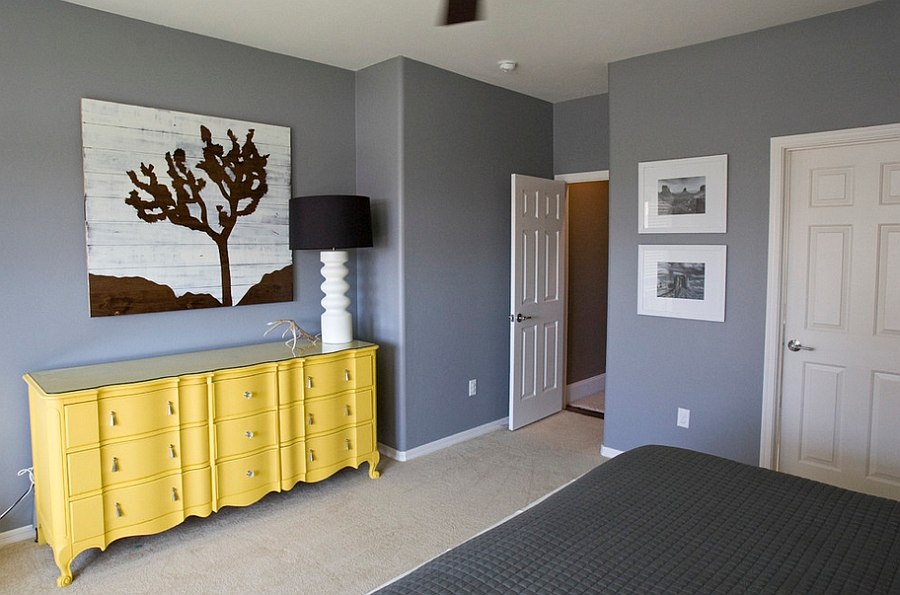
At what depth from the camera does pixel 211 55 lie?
3.38 m

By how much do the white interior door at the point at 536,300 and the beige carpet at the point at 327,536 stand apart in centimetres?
75

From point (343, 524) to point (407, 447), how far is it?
939 millimetres

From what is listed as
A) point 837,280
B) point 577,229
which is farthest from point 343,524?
point 577,229

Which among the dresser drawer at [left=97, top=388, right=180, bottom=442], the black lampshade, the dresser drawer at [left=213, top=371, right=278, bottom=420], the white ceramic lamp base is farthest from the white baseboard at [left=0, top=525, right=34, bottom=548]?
the black lampshade

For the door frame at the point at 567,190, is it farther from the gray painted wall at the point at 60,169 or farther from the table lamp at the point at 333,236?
the gray painted wall at the point at 60,169

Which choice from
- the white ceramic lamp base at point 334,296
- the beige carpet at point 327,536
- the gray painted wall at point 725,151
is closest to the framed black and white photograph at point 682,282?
the gray painted wall at point 725,151

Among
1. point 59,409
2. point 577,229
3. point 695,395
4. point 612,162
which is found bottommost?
point 695,395

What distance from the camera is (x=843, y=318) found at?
3105 mm

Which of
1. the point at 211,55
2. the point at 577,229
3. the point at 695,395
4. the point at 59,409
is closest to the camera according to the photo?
the point at 59,409

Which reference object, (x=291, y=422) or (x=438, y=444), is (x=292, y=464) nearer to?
(x=291, y=422)

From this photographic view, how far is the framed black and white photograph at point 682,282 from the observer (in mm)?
3451

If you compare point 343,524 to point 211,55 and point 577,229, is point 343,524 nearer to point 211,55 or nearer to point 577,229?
point 211,55

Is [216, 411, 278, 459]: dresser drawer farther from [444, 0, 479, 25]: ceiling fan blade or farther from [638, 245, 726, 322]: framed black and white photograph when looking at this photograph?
[638, 245, 726, 322]: framed black and white photograph

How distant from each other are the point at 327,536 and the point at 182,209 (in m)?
1.89
